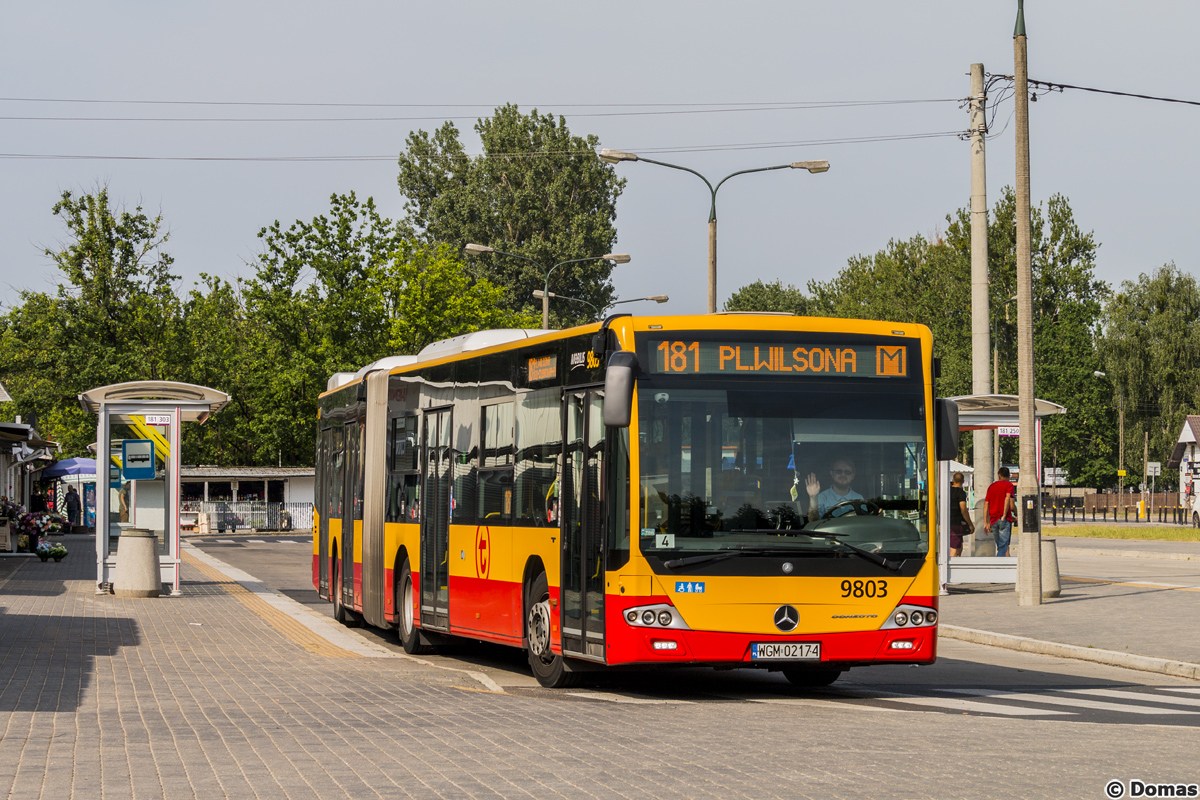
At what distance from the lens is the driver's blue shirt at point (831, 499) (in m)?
11.6

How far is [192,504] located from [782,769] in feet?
188

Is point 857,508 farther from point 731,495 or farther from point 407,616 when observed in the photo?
point 407,616

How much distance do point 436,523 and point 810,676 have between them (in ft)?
13.8

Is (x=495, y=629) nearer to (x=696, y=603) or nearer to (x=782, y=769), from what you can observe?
(x=696, y=603)

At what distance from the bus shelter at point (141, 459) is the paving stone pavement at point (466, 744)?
10287mm

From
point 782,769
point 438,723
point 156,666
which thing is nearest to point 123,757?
point 438,723

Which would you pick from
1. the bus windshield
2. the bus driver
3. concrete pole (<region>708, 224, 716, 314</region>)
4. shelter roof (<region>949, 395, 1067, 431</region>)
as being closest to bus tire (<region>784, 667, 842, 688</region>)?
the bus windshield

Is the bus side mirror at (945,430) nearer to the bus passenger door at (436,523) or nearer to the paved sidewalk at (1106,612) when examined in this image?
the paved sidewalk at (1106,612)

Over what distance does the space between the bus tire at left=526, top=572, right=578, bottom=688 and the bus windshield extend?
1564 mm

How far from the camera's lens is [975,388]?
25500 mm

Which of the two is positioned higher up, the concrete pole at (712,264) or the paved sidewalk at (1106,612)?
the concrete pole at (712,264)

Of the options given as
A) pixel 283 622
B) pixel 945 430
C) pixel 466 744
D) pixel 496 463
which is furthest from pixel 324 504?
pixel 466 744

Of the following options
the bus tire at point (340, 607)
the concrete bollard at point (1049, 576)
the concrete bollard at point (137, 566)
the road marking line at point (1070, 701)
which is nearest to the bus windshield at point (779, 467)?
the road marking line at point (1070, 701)

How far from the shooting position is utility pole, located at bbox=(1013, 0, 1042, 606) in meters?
21.1
